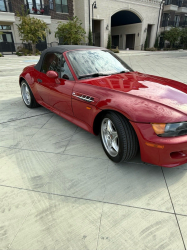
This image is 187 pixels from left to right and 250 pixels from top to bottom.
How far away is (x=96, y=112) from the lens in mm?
2367

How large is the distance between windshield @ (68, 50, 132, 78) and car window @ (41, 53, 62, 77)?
299 mm

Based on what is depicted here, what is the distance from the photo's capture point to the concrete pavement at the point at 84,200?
58.9 inches

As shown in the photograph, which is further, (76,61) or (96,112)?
(76,61)

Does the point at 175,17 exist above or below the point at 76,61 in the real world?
above

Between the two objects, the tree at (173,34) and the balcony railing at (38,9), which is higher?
the balcony railing at (38,9)

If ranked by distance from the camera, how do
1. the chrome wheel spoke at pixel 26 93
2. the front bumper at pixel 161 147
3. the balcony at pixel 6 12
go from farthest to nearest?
1. the balcony at pixel 6 12
2. the chrome wheel spoke at pixel 26 93
3. the front bumper at pixel 161 147

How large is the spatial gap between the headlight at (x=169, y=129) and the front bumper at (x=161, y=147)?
0.04 meters

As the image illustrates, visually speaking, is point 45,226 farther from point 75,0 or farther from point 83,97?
point 75,0

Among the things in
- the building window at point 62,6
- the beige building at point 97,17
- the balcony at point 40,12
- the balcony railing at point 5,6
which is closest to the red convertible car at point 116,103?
the beige building at point 97,17

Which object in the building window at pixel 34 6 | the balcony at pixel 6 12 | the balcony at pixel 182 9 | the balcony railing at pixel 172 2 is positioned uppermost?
the balcony railing at pixel 172 2

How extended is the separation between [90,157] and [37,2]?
26.8m

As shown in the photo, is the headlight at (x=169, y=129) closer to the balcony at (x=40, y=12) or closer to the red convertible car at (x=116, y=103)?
the red convertible car at (x=116, y=103)

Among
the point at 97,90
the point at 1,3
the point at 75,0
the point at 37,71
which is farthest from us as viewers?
the point at 75,0

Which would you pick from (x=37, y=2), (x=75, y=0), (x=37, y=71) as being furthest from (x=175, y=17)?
(x=37, y=71)
